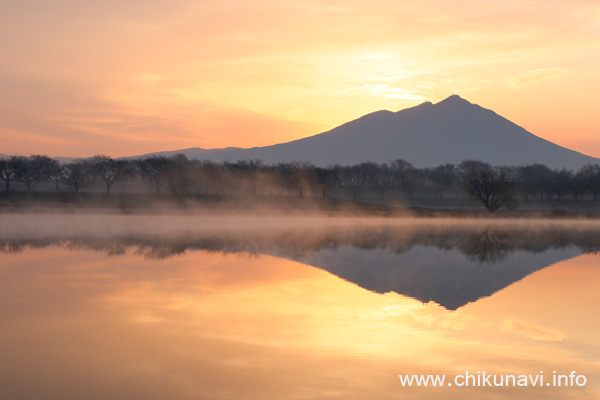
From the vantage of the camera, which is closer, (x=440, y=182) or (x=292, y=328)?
(x=292, y=328)

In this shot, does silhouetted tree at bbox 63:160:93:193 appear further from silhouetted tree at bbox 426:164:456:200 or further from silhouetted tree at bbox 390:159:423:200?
silhouetted tree at bbox 426:164:456:200

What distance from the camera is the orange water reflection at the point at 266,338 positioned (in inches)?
396

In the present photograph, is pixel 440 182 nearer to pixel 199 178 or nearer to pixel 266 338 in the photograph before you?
pixel 199 178

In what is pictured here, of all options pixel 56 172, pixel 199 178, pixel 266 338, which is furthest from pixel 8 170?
pixel 266 338

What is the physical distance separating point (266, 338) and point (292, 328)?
46.5 inches

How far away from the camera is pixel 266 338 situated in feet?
43.3

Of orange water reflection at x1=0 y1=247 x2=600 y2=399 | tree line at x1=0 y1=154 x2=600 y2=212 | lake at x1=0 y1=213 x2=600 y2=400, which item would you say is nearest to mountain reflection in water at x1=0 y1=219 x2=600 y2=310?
lake at x1=0 y1=213 x2=600 y2=400

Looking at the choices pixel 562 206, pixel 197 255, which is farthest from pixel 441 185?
pixel 197 255

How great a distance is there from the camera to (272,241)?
132 ft

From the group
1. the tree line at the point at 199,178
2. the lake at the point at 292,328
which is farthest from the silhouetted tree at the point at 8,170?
the lake at the point at 292,328

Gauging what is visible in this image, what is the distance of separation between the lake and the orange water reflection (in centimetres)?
4

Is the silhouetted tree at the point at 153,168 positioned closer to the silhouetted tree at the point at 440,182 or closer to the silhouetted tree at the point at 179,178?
the silhouetted tree at the point at 179,178

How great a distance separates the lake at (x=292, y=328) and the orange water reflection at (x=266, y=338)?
4 cm

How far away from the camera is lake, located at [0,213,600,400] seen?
10172 millimetres
